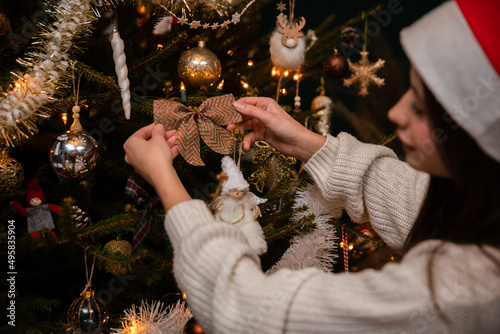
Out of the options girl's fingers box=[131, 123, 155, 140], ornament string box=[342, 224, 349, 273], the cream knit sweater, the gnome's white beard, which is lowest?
ornament string box=[342, 224, 349, 273]

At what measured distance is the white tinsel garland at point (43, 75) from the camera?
0.85 metres

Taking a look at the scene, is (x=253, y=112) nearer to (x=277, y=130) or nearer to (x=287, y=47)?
(x=277, y=130)

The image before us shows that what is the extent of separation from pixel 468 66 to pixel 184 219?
534 millimetres

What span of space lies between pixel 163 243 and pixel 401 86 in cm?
145

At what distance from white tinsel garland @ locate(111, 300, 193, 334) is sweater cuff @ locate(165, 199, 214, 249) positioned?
0.32 meters

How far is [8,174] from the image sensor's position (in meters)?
0.94

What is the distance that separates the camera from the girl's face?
0.71 m

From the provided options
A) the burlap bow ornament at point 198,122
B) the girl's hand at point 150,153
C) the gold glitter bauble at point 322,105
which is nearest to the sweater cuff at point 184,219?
the girl's hand at point 150,153

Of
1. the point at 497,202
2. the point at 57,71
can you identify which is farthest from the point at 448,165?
the point at 57,71

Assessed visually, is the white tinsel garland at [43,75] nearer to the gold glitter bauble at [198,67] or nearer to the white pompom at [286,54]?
the gold glitter bauble at [198,67]

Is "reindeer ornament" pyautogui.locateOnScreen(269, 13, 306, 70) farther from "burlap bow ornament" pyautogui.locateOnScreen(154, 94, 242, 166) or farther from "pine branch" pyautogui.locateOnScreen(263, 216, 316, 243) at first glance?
"pine branch" pyautogui.locateOnScreen(263, 216, 316, 243)

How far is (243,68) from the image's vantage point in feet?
4.57

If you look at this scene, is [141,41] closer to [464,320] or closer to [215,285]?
[215,285]

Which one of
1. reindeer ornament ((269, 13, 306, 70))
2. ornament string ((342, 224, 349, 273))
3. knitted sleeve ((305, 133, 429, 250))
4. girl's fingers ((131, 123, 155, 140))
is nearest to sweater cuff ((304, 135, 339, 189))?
knitted sleeve ((305, 133, 429, 250))
